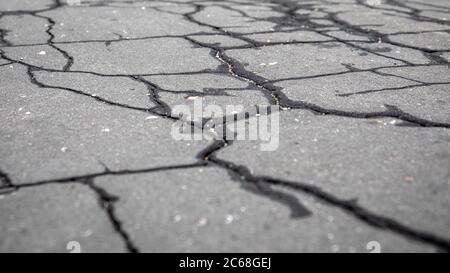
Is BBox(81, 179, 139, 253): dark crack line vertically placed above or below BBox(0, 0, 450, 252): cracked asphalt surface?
below

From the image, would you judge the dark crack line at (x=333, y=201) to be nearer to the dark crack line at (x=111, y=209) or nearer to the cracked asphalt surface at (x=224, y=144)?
the cracked asphalt surface at (x=224, y=144)

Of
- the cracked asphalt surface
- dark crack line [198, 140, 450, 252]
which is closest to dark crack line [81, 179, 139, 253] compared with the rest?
the cracked asphalt surface

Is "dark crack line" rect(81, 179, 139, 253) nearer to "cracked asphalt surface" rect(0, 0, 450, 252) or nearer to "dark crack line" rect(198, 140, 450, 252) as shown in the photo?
"cracked asphalt surface" rect(0, 0, 450, 252)

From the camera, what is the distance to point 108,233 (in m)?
1.57

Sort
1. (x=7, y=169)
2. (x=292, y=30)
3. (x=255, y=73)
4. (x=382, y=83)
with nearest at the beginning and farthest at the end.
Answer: (x=7, y=169), (x=382, y=83), (x=255, y=73), (x=292, y=30)

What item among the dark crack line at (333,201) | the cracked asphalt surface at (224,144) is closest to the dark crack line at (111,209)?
the cracked asphalt surface at (224,144)

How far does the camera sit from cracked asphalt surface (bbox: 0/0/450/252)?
1578 mm

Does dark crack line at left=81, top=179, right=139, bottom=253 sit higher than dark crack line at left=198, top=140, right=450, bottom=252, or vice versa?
dark crack line at left=198, top=140, right=450, bottom=252

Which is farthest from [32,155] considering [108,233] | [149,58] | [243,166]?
[149,58]

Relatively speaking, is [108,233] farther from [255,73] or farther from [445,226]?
[255,73]

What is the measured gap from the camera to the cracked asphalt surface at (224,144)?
1578 mm

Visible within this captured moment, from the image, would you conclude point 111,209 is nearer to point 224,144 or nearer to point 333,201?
point 224,144

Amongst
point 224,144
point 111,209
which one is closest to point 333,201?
point 224,144

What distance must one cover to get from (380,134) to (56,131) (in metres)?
1.68
